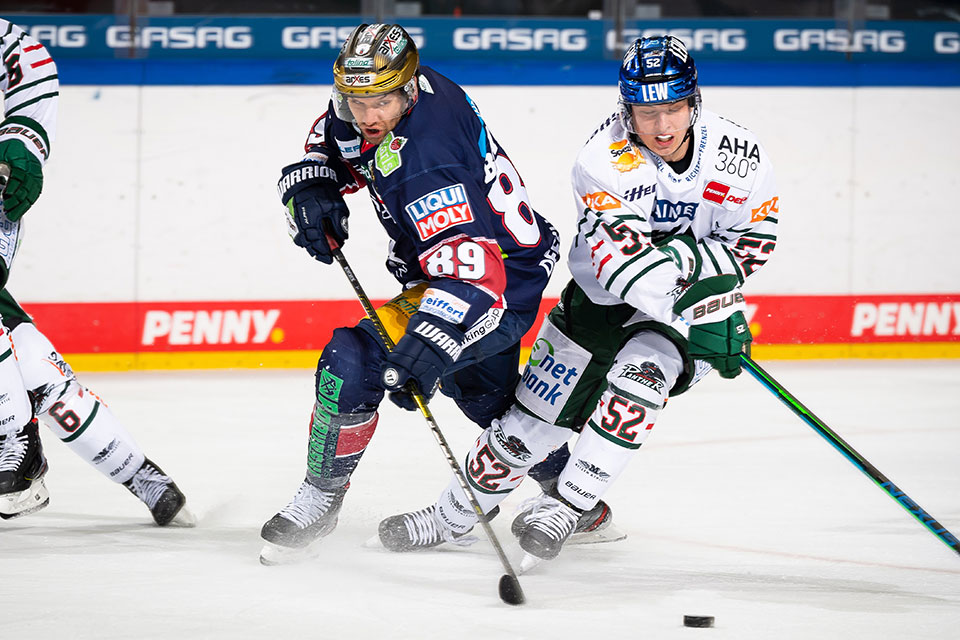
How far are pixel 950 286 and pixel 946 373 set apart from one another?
726mm

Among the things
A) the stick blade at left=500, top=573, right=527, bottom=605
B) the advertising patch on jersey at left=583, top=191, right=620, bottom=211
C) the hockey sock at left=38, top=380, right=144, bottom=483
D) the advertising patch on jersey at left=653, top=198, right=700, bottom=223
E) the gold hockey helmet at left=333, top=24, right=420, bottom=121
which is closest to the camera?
the stick blade at left=500, top=573, right=527, bottom=605

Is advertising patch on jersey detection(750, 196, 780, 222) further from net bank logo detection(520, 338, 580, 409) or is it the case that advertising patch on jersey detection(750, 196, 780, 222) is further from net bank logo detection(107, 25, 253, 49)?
net bank logo detection(107, 25, 253, 49)

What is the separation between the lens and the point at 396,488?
12.7ft

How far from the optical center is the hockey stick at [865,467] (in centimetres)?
285

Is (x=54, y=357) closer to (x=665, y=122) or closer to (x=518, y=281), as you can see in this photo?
(x=518, y=281)

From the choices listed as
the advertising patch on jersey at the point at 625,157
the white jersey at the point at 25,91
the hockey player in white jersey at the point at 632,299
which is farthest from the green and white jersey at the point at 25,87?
the advertising patch on jersey at the point at 625,157

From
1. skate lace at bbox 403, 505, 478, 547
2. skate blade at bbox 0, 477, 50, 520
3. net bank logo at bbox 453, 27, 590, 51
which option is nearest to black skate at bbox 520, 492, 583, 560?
skate lace at bbox 403, 505, 478, 547

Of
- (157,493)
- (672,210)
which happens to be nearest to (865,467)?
(672,210)

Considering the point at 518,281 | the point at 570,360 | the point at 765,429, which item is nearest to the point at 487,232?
the point at 518,281

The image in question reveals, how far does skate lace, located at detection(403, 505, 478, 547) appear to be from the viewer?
3.14 metres

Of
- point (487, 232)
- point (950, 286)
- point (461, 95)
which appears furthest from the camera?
point (950, 286)

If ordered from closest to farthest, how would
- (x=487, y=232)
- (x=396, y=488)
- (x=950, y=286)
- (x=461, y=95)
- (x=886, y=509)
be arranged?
(x=487, y=232)
(x=461, y=95)
(x=886, y=509)
(x=396, y=488)
(x=950, y=286)

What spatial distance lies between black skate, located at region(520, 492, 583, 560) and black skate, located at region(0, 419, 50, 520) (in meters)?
1.25

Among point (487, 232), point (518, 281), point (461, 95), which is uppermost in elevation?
point (461, 95)
